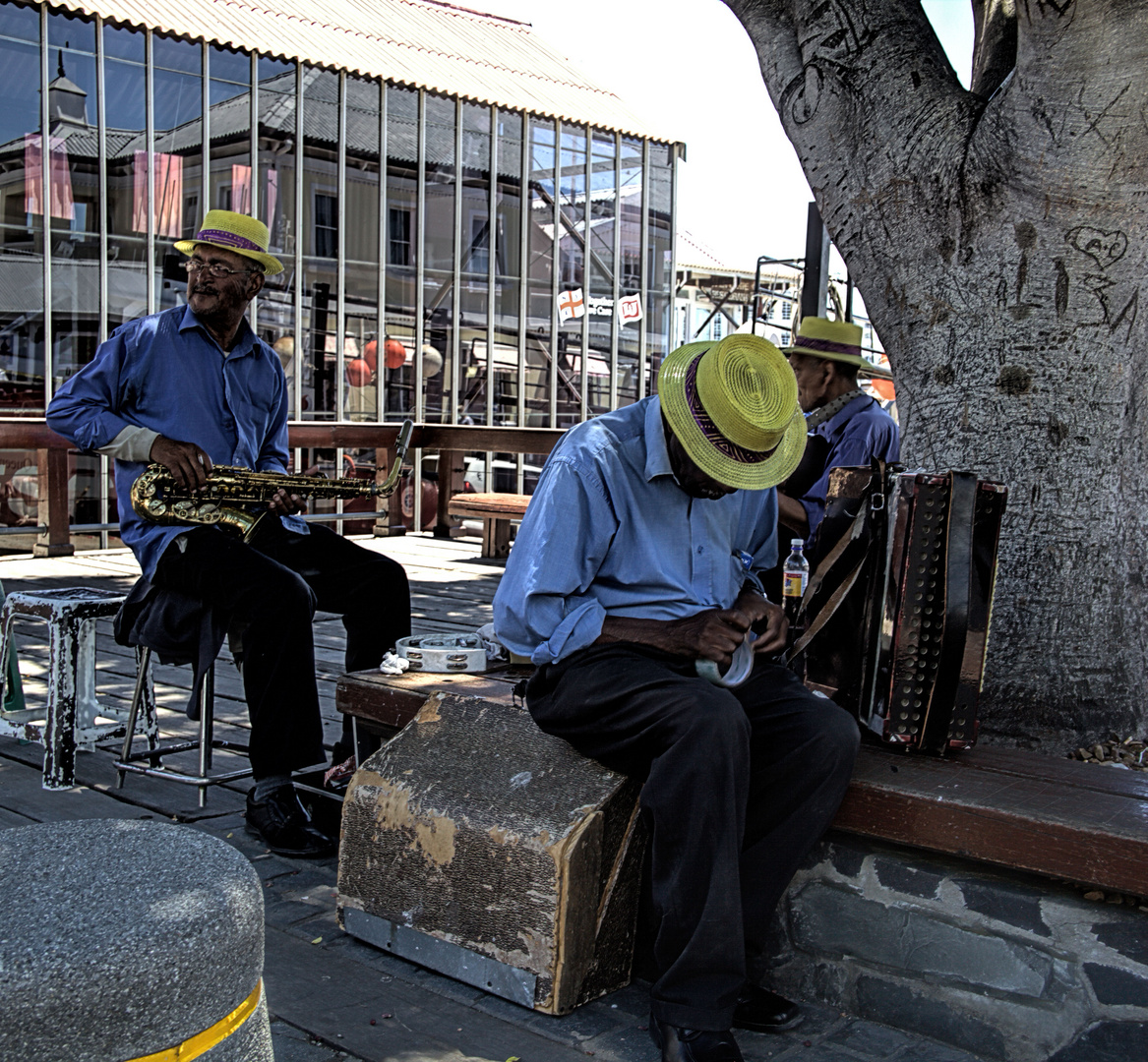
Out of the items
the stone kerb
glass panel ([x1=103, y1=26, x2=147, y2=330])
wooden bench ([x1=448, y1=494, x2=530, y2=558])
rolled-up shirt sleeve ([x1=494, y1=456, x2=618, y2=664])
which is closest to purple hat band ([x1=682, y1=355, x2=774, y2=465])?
rolled-up shirt sleeve ([x1=494, y1=456, x2=618, y2=664])

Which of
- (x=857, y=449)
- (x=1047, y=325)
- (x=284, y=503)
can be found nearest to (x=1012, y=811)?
(x=1047, y=325)

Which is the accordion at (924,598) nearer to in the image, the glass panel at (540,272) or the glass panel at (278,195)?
the glass panel at (278,195)

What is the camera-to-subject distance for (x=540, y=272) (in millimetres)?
15742

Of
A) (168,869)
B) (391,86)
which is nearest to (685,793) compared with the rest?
(168,869)

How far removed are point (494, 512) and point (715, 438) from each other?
20.6ft

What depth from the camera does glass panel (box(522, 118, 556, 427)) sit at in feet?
50.0

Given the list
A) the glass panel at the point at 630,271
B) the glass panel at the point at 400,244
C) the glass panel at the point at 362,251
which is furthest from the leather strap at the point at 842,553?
the glass panel at the point at 630,271

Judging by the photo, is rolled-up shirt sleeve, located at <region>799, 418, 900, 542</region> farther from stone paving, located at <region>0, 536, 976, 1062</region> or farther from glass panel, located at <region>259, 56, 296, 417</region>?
glass panel, located at <region>259, 56, 296, 417</region>

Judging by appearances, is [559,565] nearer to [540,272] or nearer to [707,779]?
[707,779]

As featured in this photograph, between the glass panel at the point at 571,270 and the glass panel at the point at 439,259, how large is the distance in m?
1.65

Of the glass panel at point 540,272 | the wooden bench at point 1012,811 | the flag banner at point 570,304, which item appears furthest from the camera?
the flag banner at point 570,304

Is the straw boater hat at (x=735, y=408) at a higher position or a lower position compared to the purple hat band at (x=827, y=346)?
lower

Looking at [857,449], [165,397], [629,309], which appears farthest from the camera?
[629,309]

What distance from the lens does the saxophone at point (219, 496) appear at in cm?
382
